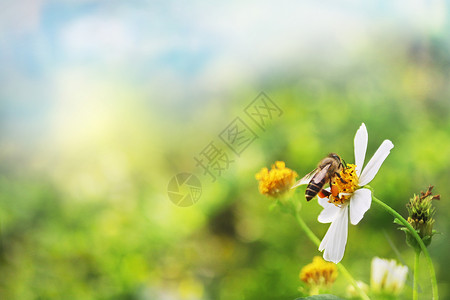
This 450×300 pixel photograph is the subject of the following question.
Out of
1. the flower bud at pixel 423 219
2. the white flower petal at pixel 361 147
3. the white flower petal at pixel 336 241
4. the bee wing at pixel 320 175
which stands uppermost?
the bee wing at pixel 320 175

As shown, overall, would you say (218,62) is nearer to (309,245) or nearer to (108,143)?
(108,143)

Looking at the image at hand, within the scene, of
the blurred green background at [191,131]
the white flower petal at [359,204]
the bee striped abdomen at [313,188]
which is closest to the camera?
the white flower petal at [359,204]

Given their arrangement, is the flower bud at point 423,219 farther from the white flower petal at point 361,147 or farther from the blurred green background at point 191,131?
the blurred green background at point 191,131

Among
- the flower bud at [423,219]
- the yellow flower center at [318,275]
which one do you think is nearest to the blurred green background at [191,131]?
the yellow flower center at [318,275]

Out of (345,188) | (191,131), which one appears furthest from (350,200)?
(191,131)

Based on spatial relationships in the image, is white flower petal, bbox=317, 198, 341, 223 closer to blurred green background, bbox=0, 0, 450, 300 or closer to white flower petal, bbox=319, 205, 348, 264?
white flower petal, bbox=319, 205, 348, 264

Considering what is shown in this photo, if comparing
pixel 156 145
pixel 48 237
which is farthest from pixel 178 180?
pixel 48 237

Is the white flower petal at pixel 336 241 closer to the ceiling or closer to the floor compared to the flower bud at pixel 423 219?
closer to the ceiling

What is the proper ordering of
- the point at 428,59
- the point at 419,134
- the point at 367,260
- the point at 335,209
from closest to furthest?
the point at 335,209, the point at 367,260, the point at 419,134, the point at 428,59
